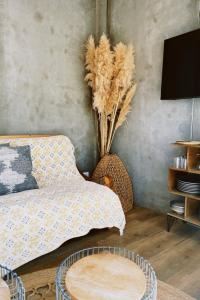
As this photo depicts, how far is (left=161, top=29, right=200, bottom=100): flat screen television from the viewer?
7.86 feet

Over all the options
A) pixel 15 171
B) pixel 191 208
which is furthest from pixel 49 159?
pixel 191 208

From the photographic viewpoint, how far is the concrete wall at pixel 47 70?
2744 millimetres

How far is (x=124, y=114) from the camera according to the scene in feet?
10.3

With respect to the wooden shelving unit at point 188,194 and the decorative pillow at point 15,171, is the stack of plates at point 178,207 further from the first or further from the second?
the decorative pillow at point 15,171

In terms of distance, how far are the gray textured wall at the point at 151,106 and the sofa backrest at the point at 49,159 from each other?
0.93 metres

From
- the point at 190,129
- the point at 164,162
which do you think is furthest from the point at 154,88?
the point at 164,162

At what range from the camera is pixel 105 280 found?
3.66 ft

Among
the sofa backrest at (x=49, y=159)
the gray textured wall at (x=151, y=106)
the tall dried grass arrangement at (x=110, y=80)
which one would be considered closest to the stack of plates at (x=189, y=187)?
the gray textured wall at (x=151, y=106)

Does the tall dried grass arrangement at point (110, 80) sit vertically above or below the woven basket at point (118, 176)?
above

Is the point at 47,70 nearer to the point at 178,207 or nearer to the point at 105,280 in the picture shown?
the point at 178,207

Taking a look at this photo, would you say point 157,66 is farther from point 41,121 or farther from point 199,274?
point 199,274

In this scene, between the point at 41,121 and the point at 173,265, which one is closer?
the point at 173,265

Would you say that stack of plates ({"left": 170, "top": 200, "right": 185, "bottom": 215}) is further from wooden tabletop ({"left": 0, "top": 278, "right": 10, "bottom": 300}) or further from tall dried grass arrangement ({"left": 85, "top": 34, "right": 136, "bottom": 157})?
wooden tabletop ({"left": 0, "top": 278, "right": 10, "bottom": 300})

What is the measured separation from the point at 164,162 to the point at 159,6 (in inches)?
70.7
